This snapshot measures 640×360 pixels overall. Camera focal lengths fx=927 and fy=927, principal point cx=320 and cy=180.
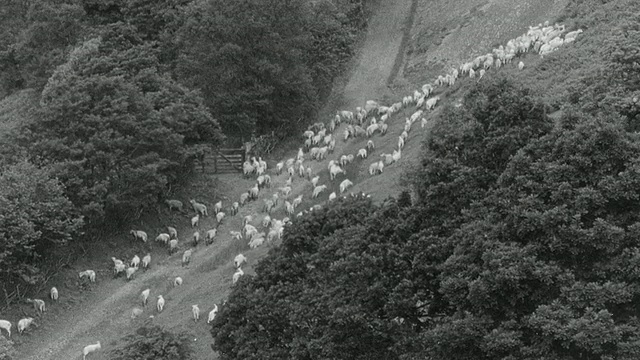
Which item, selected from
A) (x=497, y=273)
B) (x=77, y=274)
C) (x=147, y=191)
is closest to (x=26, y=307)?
(x=77, y=274)

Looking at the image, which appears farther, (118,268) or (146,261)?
(146,261)

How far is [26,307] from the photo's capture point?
34156 millimetres

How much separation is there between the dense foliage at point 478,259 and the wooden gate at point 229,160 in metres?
22.2

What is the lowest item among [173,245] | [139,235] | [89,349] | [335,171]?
[335,171]

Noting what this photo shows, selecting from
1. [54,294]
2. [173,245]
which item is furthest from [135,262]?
[54,294]

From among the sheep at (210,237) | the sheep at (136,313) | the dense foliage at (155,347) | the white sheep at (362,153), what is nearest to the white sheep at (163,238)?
the sheep at (210,237)

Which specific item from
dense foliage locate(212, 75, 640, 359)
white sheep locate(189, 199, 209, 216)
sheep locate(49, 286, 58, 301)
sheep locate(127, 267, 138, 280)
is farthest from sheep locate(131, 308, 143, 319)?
dense foliage locate(212, 75, 640, 359)

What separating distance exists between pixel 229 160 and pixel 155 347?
2272cm

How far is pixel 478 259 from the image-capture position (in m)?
20.1

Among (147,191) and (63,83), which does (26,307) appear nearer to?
(147,191)

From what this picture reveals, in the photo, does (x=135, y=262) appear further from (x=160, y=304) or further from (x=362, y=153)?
(x=362, y=153)

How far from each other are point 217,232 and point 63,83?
32.9 feet

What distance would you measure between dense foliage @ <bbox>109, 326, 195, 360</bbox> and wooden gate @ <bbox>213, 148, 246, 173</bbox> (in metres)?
21.4

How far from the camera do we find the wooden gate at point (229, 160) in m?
46.8
